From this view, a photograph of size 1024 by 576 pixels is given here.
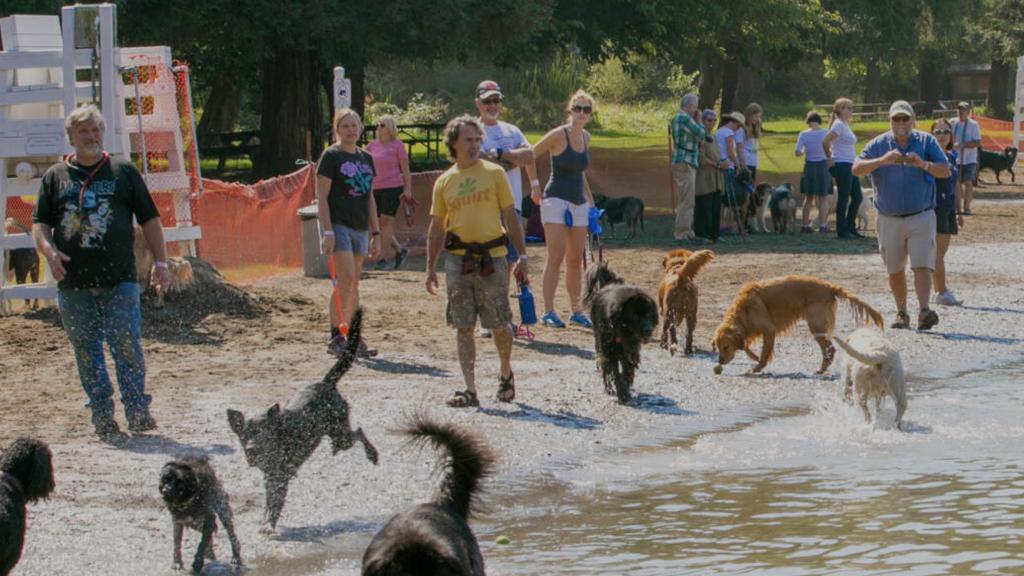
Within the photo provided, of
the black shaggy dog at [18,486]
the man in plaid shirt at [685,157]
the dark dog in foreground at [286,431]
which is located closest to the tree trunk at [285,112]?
the man in plaid shirt at [685,157]

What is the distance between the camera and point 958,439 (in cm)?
752

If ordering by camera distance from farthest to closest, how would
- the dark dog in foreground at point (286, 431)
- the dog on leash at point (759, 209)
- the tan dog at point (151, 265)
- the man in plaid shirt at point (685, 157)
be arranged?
1. the dog on leash at point (759, 209)
2. the man in plaid shirt at point (685, 157)
3. the tan dog at point (151, 265)
4. the dark dog in foreground at point (286, 431)

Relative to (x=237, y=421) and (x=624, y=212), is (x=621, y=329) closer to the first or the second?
(x=237, y=421)

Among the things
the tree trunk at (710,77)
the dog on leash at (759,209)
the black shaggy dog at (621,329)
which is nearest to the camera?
the black shaggy dog at (621,329)

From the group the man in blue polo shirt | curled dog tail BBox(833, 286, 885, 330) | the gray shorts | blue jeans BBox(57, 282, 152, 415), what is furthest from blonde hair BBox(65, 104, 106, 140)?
the man in blue polo shirt

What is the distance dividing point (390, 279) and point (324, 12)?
6121 millimetres

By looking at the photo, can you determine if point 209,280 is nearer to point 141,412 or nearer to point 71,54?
point 71,54

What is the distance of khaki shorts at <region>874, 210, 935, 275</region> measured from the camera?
10.7 m

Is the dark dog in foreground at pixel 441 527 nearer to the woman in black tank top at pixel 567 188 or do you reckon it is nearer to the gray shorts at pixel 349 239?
the gray shorts at pixel 349 239

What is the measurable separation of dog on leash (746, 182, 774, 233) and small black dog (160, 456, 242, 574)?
1464cm

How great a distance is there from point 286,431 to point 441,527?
2083 mm

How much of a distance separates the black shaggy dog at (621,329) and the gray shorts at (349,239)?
2022mm

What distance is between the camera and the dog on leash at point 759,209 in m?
19.2

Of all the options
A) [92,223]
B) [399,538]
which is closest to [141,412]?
[92,223]
